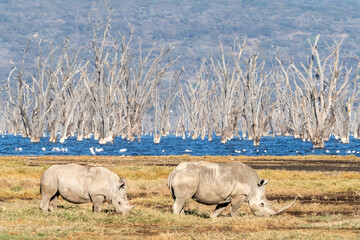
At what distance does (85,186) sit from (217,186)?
389 cm

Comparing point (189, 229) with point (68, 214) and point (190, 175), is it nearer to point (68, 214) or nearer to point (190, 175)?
point (190, 175)

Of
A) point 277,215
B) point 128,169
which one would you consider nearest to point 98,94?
point 128,169

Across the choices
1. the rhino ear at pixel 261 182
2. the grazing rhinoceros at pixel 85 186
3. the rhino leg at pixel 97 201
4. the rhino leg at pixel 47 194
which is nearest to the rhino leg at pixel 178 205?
the grazing rhinoceros at pixel 85 186

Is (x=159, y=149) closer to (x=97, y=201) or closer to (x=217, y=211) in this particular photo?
(x=217, y=211)

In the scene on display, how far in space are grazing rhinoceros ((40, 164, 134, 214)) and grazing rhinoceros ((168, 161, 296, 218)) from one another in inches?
60.7

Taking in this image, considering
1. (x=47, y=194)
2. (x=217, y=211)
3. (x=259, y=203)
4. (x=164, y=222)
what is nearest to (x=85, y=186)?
(x=47, y=194)

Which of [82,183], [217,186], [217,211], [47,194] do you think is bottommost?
[217,211]

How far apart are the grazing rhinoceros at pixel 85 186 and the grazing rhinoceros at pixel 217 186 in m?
1.54

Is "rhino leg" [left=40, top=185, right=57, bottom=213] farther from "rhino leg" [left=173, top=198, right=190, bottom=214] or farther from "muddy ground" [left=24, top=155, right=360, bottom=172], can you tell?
"muddy ground" [left=24, top=155, right=360, bottom=172]

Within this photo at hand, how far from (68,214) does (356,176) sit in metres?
22.4

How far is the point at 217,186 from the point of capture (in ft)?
66.3

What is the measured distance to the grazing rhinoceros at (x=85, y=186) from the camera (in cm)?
1995

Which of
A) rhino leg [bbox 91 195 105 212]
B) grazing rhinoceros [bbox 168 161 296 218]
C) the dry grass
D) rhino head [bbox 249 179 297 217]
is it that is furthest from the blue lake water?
rhino head [bbox 249 179 297 217]

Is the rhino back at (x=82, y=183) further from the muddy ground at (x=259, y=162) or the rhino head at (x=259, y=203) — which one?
the muddy ground at (x=259, y=162)
